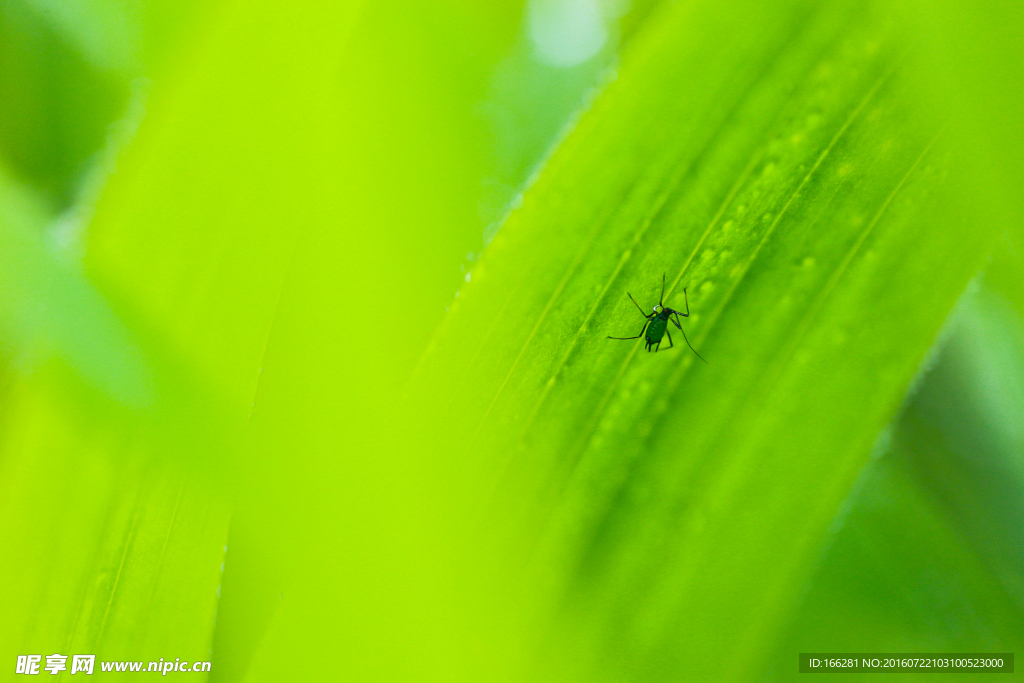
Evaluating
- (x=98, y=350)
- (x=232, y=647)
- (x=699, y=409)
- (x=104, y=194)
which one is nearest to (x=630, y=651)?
(x=699, y=409)

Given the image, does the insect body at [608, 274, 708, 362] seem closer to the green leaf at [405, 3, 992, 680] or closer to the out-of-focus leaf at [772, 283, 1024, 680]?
the green leaf at [405, 3, 992, 680]

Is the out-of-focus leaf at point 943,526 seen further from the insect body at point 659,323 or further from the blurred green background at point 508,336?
the insect body at point 659,323

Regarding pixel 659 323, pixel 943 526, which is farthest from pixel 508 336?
pixel 943 526

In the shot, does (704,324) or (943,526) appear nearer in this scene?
(704,324)

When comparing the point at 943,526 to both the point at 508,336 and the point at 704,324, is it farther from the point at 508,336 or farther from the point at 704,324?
the point at 508,336

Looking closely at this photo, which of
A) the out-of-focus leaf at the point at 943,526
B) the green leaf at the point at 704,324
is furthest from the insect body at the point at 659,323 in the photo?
the out-of-focus leaf at the point at 943,526

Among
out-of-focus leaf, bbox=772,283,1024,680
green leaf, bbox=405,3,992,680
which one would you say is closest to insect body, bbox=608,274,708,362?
green leaf, bbox=405,3,992,680
